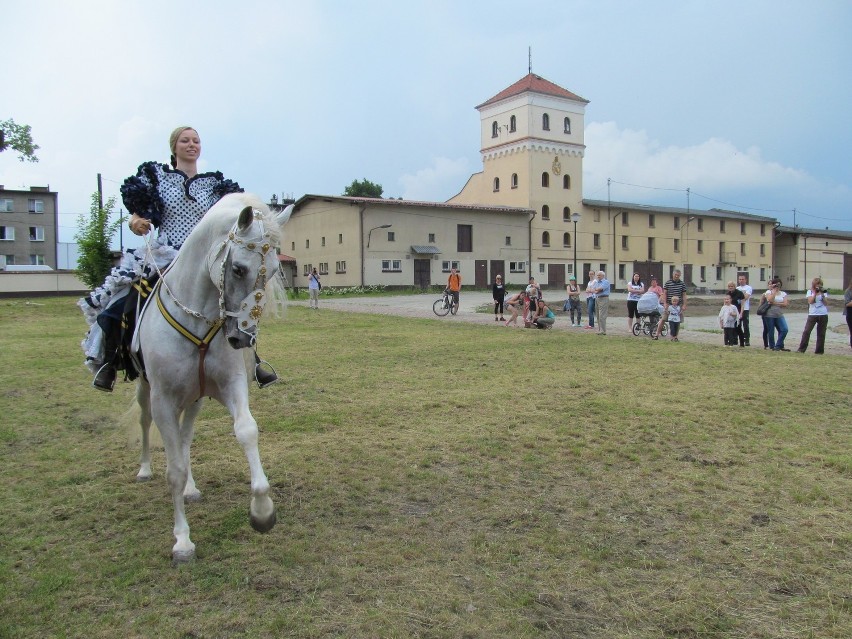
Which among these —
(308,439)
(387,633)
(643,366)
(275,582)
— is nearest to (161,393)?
(275,582)

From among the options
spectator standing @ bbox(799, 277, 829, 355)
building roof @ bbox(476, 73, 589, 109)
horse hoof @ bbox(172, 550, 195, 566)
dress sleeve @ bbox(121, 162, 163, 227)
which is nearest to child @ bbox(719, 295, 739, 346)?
spectator standing @ bbox(799, 277, 829, 355)

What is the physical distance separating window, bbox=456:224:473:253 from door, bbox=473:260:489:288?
142 cm

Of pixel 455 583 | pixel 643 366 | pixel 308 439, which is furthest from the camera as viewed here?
pixel 643 366

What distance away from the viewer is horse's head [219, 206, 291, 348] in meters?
3.85

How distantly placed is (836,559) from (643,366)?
8446mm

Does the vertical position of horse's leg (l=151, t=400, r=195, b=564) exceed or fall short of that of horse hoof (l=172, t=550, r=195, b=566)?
it exceeds it

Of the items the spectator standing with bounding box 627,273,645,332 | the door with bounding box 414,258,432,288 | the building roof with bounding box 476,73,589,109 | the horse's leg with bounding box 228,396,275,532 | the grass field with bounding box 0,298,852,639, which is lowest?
the grass field with bounding box 0,298,852,639

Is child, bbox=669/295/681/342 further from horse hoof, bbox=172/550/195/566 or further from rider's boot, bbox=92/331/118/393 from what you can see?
horse hoof, bbox=172/550/195/566

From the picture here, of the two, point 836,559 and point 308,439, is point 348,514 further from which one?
point 836,559

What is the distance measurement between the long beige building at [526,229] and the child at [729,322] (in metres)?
37.0

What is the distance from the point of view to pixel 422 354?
47.3 ft

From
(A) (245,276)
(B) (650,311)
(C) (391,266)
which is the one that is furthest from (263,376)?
(C) (391,266)

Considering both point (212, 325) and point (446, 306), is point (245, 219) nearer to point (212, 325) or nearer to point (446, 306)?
point (212, 325)

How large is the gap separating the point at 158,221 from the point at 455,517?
3.19m
